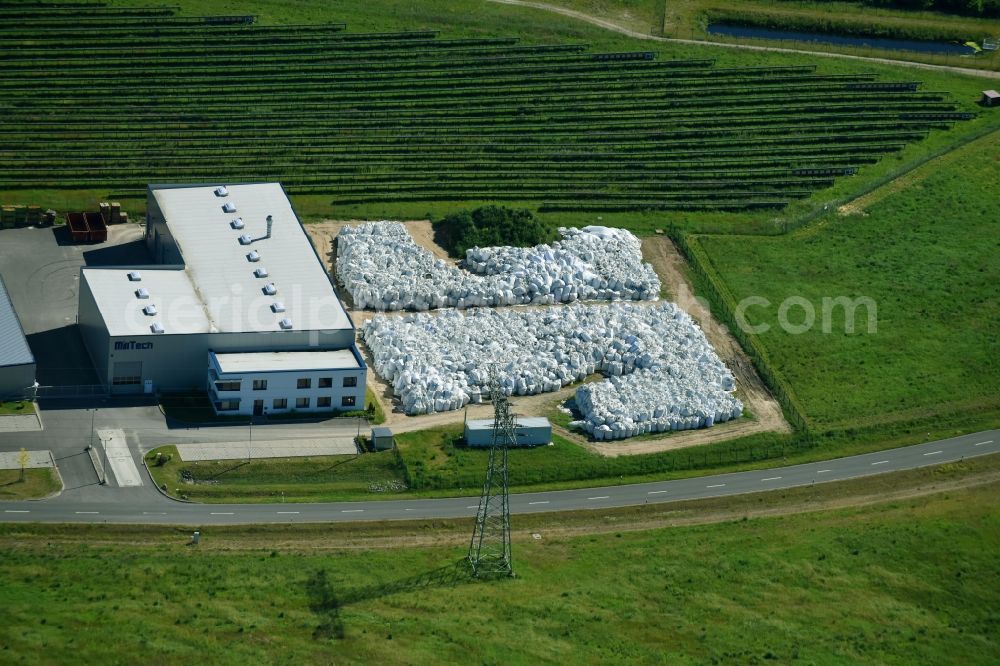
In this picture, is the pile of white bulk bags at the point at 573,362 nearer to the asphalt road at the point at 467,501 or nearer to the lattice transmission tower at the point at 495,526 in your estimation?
the asphalt road at the point at 467,501

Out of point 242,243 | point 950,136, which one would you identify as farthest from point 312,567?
point 950,136

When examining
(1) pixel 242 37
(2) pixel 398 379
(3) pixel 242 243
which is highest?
(1) pixel 242 37

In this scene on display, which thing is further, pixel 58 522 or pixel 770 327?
pixel 770 327

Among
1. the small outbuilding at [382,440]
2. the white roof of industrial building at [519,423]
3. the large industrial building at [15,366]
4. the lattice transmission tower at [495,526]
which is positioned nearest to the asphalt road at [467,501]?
the lattice transmission tower at [495,526]

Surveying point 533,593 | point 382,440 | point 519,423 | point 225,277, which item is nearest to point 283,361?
point 382,440

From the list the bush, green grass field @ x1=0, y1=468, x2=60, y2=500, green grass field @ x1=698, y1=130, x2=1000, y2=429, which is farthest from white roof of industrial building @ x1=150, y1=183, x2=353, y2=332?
green grass field @ x1=698, y1=130, x2=1000, y2=429

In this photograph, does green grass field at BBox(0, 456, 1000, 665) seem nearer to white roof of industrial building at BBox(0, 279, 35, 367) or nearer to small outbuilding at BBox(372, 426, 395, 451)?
small outbuilding at BBox(372, 426, 395, 451)

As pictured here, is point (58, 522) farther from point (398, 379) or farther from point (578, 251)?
point (578, 251)

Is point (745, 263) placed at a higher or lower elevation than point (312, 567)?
higher
